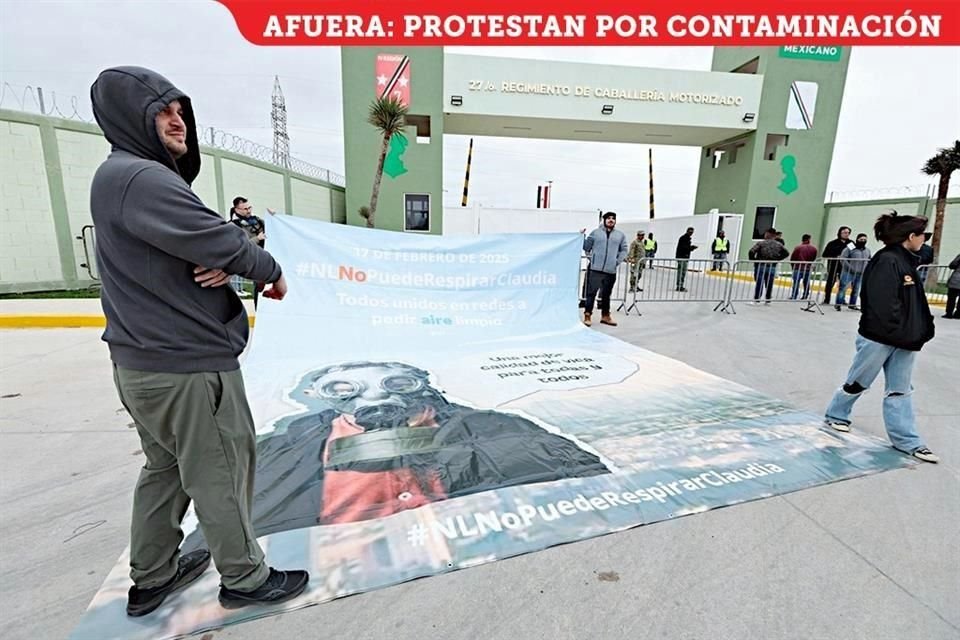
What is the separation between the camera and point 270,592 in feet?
5.35

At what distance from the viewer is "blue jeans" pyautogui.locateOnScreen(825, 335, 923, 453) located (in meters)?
2.90

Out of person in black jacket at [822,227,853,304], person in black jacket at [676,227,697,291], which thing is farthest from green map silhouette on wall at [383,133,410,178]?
person in black jacket at [822,227,853,304]

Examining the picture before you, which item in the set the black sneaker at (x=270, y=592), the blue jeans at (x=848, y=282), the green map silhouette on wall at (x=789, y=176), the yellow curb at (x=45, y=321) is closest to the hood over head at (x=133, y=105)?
the black sneaker at (x=270, y=592)

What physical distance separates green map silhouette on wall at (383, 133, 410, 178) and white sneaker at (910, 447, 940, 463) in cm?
1603

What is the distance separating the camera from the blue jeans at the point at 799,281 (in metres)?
9.68

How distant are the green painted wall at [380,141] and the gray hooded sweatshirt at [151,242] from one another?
15.7 metres

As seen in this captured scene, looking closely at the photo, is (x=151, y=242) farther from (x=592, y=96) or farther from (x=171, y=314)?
(x=592, y=96)

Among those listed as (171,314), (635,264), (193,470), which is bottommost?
(193,470)

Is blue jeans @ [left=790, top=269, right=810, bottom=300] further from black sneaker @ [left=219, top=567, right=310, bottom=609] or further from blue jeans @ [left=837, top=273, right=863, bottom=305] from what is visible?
black sneaker @ [left=219, top=567, right=310, bottom=609]

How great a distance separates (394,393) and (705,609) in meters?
2.52

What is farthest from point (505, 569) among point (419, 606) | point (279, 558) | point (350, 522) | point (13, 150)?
point (13, 150)

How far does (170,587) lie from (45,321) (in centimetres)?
661

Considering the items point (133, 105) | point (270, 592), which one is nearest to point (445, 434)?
point (270, 592)

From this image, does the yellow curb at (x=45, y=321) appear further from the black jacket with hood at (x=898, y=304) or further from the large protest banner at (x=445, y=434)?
the black jacket with hood at (x=898, y=304)
